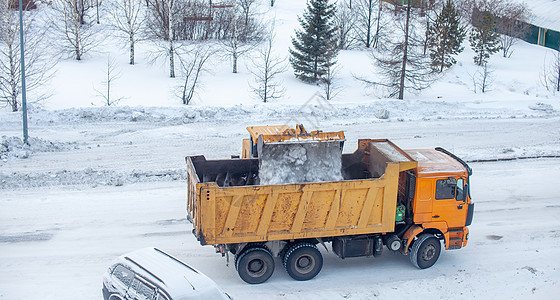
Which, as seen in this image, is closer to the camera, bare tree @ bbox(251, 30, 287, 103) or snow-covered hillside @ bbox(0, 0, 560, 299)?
snow-covered hillside @ bbox(0, 0, 560, 299)

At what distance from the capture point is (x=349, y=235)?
9898 millimetres

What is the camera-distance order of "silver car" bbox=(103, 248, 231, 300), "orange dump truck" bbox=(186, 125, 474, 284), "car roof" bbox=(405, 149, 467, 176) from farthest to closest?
"car roof" bbox=(405, 149, 467, 176)
"orange dump truck" bbox=(186, 125, 474, 284)
"silver car" bbox=(103, 248, 231, 300)

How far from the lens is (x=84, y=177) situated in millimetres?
15422

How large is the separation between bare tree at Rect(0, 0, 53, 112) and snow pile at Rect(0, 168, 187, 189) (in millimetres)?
8598

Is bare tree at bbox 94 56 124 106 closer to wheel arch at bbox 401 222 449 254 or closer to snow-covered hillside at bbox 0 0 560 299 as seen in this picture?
snow-covered hillside at bbox 0 0 560 299

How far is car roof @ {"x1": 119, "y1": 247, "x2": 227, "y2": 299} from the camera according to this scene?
24.7 ft

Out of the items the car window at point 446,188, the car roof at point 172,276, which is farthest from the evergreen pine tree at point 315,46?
the car roof at point 172,276

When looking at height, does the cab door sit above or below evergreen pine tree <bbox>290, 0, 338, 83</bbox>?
below

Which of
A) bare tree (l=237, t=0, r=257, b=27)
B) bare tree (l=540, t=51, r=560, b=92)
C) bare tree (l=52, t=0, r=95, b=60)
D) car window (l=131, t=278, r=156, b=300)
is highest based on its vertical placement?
bare tree (l=237, t=0, r=257, b=27)

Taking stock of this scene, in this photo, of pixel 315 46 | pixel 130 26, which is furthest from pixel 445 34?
pixel 130 26

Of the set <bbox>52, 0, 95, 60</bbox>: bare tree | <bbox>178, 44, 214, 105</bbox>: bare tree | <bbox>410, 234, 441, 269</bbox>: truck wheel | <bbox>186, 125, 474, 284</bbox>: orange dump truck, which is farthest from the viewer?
<bbox>52, 0, 95, 60</bbox>: bare tree

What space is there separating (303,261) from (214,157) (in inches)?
340

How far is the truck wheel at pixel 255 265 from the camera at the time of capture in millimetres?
9406

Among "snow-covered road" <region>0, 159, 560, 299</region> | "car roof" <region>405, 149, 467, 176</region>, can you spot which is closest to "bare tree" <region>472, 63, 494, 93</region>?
"snow-covered road" <region>0, 159, 560, 299</region>
